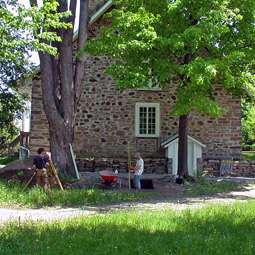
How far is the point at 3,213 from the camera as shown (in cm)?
777

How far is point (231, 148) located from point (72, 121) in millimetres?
9477

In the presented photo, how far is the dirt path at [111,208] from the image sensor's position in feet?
24.5

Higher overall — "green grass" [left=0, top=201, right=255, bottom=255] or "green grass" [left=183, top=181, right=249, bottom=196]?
"green grass" [left=183, top=181, right=249, bottom=196]

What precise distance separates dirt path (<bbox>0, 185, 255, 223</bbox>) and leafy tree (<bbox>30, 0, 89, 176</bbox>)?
149 inches

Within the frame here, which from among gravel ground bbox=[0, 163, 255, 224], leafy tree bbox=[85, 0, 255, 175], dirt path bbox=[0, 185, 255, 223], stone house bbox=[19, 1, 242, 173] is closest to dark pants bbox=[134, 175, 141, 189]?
gravel ground bbox=[0, 163, 255, 224]

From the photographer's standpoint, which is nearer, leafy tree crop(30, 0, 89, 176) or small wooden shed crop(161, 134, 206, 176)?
leafy tree crop(30, 0, 89, 176)

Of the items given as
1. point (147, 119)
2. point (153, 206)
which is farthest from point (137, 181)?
point (147, 119)

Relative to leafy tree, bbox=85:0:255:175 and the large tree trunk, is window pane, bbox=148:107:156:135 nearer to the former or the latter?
the large tree trunk

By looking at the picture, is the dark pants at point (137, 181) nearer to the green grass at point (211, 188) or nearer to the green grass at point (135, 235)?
the green grass at point (211, 188)

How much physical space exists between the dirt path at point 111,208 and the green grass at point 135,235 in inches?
32.8

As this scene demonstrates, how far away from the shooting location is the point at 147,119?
18.5 m

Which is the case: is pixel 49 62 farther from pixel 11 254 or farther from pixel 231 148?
pixel 231 148

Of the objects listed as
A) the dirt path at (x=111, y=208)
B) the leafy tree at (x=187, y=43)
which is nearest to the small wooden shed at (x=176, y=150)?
the leafy tree at (x=187, y=43)

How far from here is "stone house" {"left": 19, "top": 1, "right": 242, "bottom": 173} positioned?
18.0 meters
